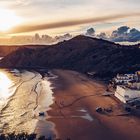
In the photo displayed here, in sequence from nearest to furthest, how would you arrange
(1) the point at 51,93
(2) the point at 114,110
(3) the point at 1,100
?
1. (2) the point at 114,110
2. (3) the point at 1,100
3. (1) the point at 51,93

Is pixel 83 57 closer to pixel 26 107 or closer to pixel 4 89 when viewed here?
pixel 4 89

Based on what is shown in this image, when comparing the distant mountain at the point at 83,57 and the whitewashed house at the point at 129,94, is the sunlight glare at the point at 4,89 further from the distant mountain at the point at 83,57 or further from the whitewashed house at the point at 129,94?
the whitewashed house at the point at 129,94

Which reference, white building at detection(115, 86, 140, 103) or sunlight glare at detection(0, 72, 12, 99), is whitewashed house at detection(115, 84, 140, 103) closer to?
white building at detection(115, 86, 140, 103)

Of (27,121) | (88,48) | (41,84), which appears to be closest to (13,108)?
(27,121)

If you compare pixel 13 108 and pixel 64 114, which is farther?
pixel 13 108

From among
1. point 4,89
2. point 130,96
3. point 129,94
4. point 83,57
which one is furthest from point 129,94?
point 83,57

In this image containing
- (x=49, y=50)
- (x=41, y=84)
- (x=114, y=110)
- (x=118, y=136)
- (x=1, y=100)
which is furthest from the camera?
(x=49, y=50)

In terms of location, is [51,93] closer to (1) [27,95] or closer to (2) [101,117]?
(1) [27,95]
